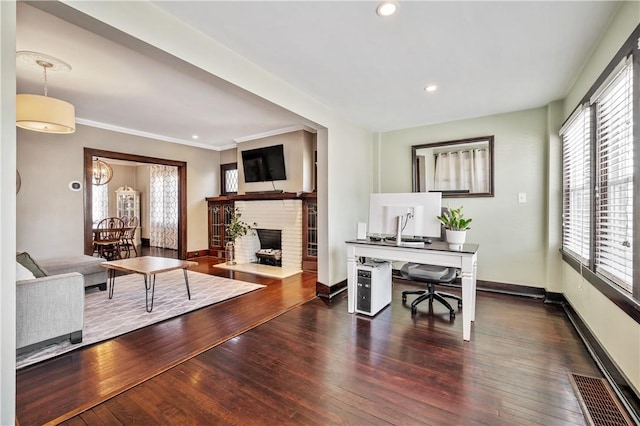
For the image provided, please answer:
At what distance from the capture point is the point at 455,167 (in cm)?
411

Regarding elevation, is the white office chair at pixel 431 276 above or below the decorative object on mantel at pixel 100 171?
below

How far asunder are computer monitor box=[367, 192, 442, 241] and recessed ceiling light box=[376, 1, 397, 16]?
1.64 meters

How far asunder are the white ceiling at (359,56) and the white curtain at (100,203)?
211 inches

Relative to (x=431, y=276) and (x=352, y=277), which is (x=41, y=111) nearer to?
(x=352, y=277)

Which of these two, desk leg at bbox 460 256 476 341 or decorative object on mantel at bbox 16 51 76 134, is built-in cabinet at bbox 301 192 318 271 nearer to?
desk leg at bbox 460 256 476 341

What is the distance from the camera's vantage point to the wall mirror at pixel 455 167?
3.90 metres

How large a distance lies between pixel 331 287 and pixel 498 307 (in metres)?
1.94

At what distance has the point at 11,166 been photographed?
4.01ft

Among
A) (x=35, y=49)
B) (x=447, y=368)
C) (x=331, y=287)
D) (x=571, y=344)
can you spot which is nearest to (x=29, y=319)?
(x=35, y=49)

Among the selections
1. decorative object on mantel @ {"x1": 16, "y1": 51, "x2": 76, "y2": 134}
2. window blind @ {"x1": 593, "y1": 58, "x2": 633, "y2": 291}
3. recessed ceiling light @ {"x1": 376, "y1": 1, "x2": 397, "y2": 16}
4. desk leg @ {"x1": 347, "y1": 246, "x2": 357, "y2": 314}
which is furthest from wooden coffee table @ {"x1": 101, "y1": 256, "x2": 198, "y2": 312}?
window blind @ {"x1": 593, "y1": 58, "x2": 633, "y2": 291}

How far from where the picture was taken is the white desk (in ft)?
8.09

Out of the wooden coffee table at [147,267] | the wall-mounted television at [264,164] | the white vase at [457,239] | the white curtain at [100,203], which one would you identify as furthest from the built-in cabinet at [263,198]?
the white curtain at [100,203]

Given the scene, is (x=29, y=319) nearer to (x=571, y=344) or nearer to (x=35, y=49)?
(x=35, y=49)

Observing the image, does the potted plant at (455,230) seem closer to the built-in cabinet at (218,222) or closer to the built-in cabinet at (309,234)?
the built-in cabinet at (309,234)
